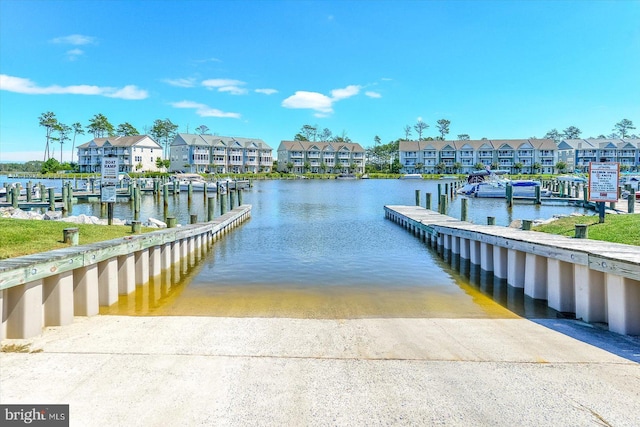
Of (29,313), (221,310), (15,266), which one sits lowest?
(221,310)

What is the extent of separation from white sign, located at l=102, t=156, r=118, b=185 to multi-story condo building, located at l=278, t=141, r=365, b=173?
113956 mm

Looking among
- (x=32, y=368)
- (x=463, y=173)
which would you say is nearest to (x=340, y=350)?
(x=32, y=368)

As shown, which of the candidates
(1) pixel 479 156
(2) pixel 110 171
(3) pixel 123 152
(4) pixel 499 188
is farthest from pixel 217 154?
(2) pixel 110 171

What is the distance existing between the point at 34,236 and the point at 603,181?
1742 centimetres

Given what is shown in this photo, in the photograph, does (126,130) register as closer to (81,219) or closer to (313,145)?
(313,145)

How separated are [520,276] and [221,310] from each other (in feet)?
23.7

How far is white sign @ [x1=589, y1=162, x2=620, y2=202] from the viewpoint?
15.2 m

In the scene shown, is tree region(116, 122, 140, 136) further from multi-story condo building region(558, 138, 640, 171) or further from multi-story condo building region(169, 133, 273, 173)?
multi-story condo building region(558, 138, 640, 171)

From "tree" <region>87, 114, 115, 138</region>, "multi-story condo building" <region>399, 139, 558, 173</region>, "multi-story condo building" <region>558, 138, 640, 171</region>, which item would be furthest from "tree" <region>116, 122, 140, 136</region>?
"multi-story condo building" <region>558, 138, 640, 171</region>

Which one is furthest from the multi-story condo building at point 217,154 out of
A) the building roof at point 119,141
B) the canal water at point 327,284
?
the canal water at point 327,284

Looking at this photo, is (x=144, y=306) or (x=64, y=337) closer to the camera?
(x=64, y=337)

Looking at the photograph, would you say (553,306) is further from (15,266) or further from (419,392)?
(15,266)

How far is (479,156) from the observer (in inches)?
5030

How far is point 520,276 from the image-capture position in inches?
430
